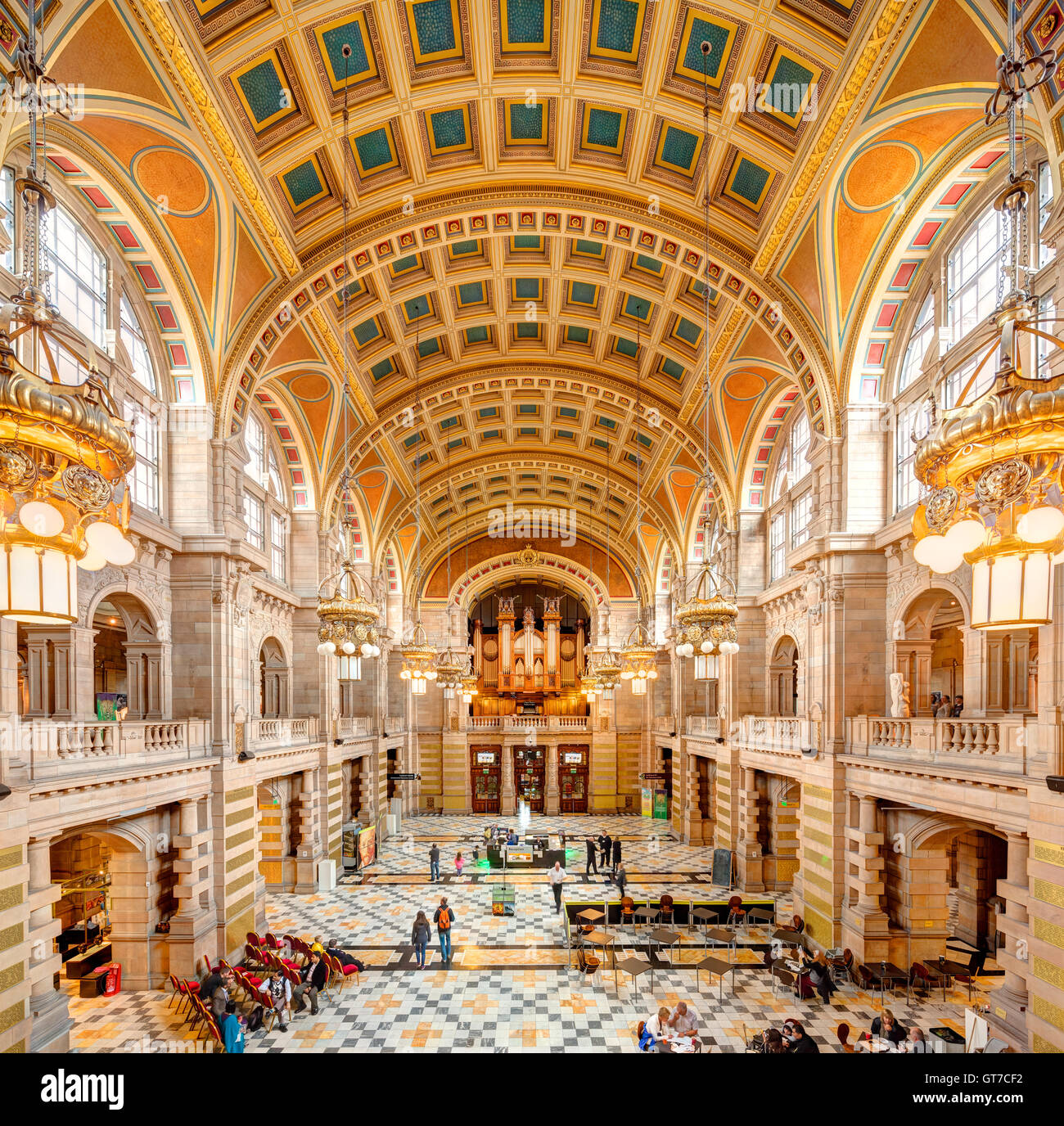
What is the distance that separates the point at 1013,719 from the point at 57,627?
13352 mm

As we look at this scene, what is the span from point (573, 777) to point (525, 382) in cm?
2042

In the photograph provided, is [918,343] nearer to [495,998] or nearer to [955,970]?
[955,970]

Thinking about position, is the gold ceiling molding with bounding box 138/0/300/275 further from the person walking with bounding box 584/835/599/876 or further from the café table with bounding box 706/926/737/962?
the person walking with bounding box 584/835/599/876

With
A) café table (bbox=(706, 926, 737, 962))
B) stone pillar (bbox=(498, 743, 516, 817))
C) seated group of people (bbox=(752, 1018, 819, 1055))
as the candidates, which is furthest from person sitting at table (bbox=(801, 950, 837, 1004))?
stone pillar (bbox=(498, 743, 516, 817))

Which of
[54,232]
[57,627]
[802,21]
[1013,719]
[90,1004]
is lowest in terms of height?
[90,1004]

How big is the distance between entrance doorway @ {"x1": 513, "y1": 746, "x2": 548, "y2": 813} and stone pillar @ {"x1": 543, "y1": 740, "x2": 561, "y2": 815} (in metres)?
0.38

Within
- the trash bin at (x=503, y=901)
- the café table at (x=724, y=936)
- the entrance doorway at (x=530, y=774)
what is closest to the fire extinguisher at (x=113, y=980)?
the trash bin at (x=503, y=901)

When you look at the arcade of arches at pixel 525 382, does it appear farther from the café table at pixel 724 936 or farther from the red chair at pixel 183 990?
the café table at pixel 724 936

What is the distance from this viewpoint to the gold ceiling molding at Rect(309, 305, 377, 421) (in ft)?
52.7

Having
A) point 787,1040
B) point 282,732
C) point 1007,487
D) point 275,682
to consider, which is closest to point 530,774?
point 275,682

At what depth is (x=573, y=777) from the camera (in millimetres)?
34812
